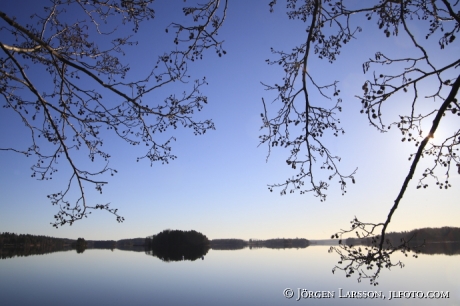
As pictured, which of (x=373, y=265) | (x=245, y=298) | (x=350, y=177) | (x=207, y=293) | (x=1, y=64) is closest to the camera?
(x=373, y=265)

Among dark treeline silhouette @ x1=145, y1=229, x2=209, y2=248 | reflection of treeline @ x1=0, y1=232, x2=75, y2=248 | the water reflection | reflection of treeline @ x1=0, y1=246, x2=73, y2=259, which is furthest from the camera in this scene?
reflection of treeline @ x1=0, y1=232, x2=75, y2=248

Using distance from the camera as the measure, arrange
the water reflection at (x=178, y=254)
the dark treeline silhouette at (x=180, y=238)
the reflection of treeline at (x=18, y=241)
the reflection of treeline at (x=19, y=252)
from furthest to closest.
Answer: the reflection of treeline at (x=18, y=241), the dark treeline silhouette at (x=180, y=238), the reflection of treeline at (x=19, y=252), the water reflection at (x=178, y=254)

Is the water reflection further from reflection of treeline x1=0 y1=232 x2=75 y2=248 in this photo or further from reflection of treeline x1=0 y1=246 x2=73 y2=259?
reflection of treeline x1=0 y1=232 x2=75 y2=248

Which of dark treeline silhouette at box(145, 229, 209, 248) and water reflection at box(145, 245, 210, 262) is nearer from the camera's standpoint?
water reflection at box(145, 245, 210, 262)

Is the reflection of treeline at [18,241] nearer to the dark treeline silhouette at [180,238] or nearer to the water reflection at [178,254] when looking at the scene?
the dark treeline silhouette at [180,238]

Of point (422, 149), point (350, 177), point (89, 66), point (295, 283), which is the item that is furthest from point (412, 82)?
point (295, 283)

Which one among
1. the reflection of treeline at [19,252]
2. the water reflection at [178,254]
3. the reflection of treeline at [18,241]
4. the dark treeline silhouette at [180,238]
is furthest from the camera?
the reflection of treeline at [18,241]

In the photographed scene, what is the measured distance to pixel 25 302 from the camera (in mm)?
15453

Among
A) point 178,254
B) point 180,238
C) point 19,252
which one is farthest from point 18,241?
point 178,254

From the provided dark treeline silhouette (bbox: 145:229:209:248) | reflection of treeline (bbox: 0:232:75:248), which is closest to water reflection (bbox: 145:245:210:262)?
dark treeline silhouette (bbox: 145:229:209:248)

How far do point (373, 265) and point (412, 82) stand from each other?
1612 mm

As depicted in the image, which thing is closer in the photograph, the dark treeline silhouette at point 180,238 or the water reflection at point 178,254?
the water reflection at point 178,254

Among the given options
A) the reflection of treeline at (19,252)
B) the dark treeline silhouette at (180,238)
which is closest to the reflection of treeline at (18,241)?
the reflection of treeline at (19,252)

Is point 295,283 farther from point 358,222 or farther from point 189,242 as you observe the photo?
point 189,242
